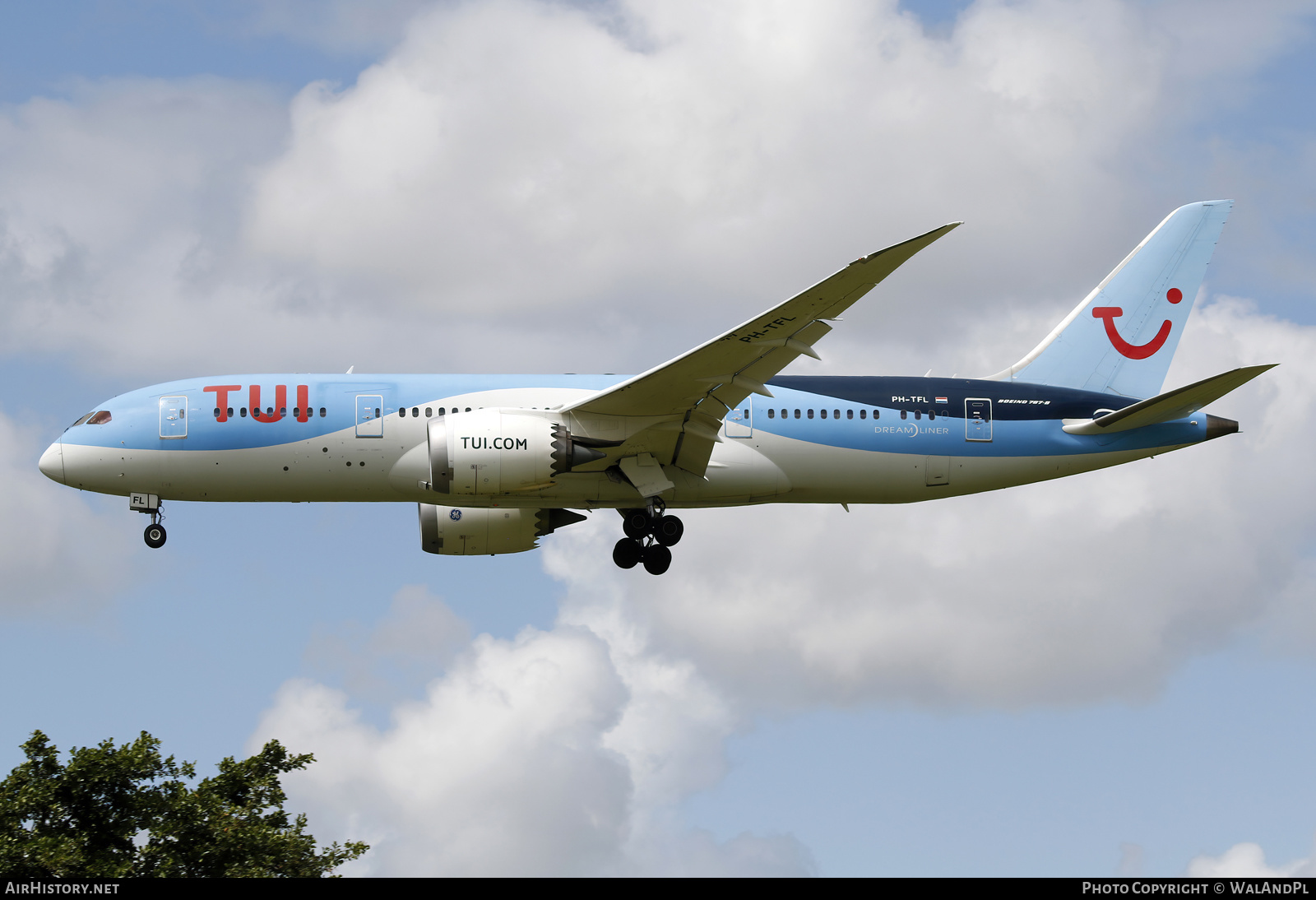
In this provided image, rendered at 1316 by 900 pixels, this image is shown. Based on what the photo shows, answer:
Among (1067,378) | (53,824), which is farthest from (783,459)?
(53,824)

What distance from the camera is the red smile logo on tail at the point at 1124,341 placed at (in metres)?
36.3

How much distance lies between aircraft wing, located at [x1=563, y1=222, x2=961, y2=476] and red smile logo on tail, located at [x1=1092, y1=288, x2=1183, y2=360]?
466 inches

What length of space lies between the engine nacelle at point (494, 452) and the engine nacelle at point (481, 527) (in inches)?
246

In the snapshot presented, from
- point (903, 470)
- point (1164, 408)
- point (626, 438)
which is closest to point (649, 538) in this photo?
point (626, 438)

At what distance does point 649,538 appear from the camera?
107 feet

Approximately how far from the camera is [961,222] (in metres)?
23.0

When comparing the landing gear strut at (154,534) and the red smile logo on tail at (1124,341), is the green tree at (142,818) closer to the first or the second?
the landing gear strut at (154,534)

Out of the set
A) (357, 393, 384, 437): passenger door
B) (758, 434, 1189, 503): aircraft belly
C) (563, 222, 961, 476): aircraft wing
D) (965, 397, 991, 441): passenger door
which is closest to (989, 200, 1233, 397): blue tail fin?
(965, 397, 991, 441): passenger door

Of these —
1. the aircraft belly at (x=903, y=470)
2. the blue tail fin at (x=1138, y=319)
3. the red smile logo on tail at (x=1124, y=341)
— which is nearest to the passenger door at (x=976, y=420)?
the aircraft belly at (x=903, y=470)

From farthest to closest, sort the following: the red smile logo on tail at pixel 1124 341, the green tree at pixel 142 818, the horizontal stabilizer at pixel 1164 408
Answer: the red smile logo on tail at pixel 1124 341 → the horizontal stabilizer at pixel 1164 408 → the green tree at pixel 142 818

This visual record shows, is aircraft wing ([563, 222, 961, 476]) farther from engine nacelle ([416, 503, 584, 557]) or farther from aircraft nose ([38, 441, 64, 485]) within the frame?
aircraft nose ([38, 441, 64, 485])

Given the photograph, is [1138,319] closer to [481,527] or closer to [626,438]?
[626,438]

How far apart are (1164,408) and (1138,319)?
4.81 m
